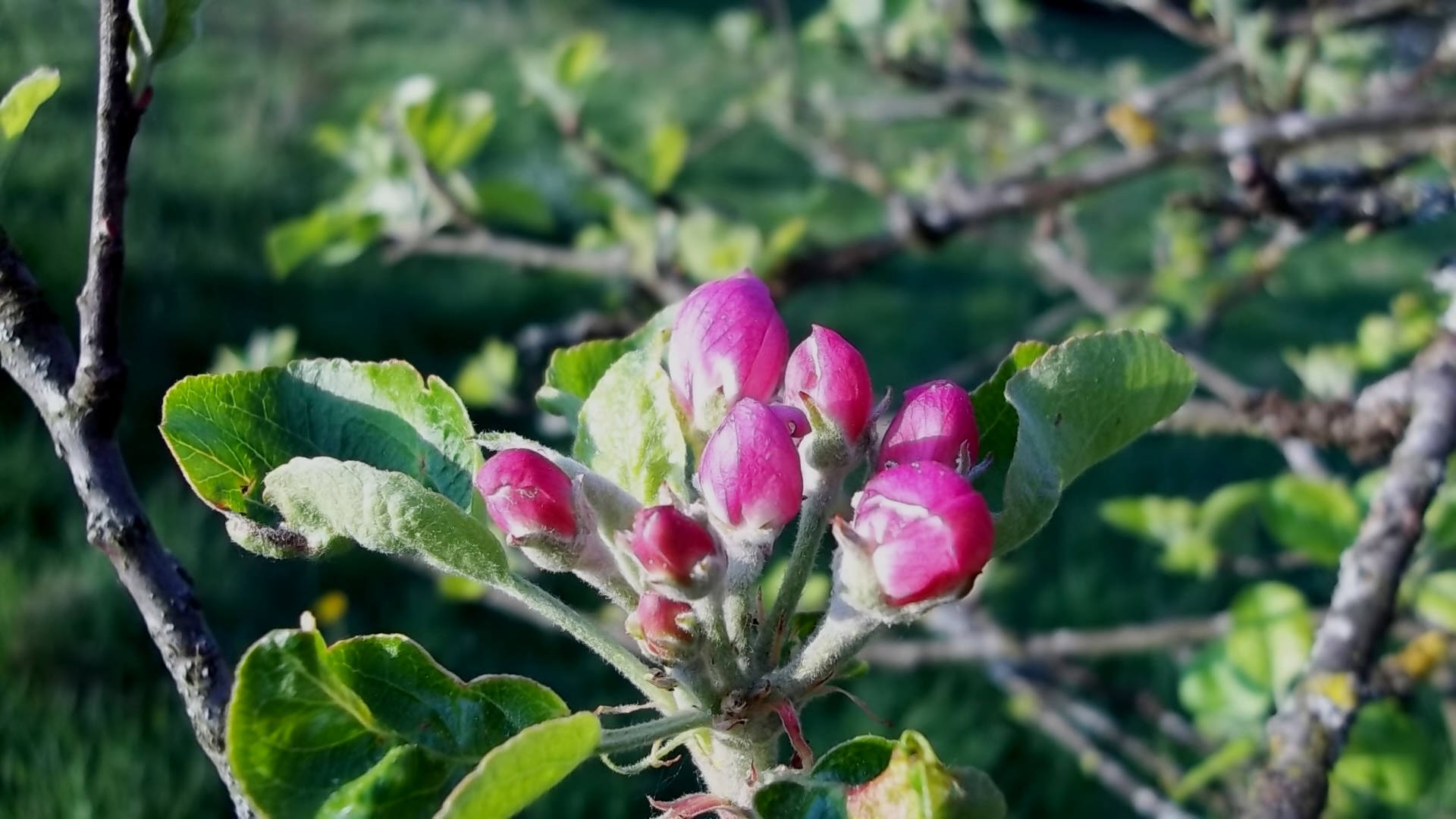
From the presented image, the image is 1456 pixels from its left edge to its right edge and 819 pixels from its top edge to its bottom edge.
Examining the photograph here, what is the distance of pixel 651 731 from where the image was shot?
1.45 ft

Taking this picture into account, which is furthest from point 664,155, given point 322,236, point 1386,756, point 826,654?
point 826,654

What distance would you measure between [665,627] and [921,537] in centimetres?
10

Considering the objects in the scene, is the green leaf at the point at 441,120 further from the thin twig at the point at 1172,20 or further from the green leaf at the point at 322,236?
the thin twig at the point at 1172,20

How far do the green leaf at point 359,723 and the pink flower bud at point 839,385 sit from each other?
0.16m

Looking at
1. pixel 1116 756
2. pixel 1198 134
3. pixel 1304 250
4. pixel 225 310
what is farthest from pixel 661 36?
pixel 1198 134

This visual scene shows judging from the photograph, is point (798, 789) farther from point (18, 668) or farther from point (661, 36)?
point (661, 36)

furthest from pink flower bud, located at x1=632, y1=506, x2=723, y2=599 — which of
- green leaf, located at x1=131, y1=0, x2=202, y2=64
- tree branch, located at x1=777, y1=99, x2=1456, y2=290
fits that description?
tree branch, located at x1=777, y1=99, x2=1456, y2=290

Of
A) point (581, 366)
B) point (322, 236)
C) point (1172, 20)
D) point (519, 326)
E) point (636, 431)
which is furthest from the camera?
point (519, 326)

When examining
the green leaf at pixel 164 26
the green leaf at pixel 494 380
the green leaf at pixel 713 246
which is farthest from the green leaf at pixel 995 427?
the green leaf at pixel 494 380

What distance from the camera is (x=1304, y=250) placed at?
5.04 m

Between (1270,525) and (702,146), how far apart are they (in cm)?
110

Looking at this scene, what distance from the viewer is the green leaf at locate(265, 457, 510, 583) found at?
44 centimetres

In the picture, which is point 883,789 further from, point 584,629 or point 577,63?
point 577,63

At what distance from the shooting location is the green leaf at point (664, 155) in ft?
4.97
